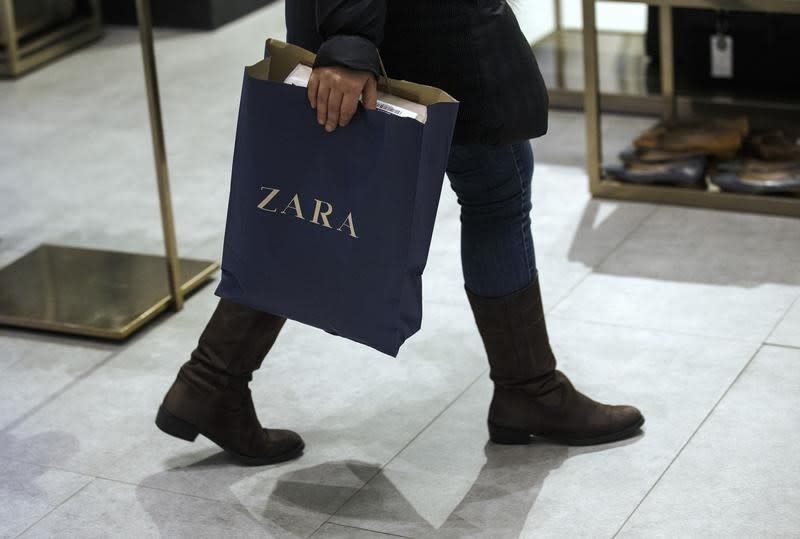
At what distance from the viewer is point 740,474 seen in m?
2.04

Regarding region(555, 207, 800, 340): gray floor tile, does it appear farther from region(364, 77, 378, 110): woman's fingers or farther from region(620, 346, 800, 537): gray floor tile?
region(364, 77, 378, 110): woman's fingers

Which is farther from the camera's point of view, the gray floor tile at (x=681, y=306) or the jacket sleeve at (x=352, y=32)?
the gray floor tile at (x=681, y=306)

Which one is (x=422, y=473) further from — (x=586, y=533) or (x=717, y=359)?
(x=717, y=359)

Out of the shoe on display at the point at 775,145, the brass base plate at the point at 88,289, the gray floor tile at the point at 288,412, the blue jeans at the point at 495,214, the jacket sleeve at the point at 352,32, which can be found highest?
the jacket sleeve at the point at 352,32

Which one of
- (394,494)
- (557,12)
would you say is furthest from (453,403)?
(557,12)

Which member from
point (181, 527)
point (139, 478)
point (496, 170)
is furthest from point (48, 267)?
point (496, 170)

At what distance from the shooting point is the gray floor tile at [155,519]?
1981 millimetres

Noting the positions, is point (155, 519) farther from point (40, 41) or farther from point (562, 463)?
point (40, 41)

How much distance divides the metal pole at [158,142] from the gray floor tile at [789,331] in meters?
1.18

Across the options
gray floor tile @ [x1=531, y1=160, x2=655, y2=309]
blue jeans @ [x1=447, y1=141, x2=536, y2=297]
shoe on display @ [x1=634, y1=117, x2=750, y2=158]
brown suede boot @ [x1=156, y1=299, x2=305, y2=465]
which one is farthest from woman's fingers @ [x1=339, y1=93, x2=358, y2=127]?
shoe on display @ [x1=634, y1=117, x2=750, y2=158]

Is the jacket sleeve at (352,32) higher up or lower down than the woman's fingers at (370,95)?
higher up

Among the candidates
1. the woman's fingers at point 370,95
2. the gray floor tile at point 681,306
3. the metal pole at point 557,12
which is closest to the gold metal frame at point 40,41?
the metal pole at point 557,12

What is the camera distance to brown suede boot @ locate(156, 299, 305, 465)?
2.06 meters

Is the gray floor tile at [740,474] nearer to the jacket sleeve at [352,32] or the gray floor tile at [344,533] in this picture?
the gray floor tile at [344,533]
